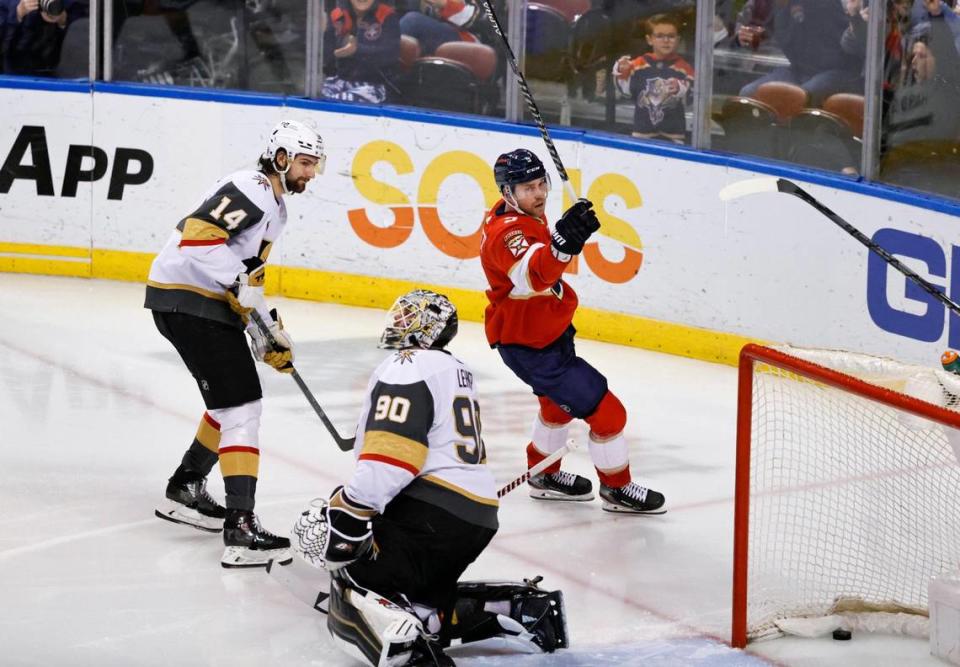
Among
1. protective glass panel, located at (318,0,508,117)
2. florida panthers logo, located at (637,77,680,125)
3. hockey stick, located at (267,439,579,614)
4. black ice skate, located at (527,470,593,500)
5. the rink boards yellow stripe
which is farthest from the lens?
protective glass panel, located at (318,0,508,117)

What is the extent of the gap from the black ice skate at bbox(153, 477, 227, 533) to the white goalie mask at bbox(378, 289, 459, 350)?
4.19 ft

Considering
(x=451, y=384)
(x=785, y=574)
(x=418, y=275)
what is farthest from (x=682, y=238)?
(x=451, y=384)

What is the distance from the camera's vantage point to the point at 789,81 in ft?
22.7

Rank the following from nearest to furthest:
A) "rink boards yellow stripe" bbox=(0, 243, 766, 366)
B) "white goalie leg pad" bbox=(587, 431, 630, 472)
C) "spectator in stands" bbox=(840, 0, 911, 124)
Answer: "white goalie leg pad" bbox=(587, 431, 630, 472) < "spectator in stands" bbox=(840, 0, 911, 124) < "rink boards yellow stripe" bbox=(0, 243, 766, 366)

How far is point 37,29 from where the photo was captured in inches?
338

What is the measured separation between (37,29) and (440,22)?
2.29 metres

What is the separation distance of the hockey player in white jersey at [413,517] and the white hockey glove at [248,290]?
32.9 inches

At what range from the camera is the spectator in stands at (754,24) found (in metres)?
6.94

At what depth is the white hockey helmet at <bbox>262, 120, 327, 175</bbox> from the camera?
4.36 metres

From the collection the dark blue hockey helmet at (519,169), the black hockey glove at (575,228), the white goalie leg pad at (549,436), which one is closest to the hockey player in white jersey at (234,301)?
the dark blue hockey helmet at (519,169)

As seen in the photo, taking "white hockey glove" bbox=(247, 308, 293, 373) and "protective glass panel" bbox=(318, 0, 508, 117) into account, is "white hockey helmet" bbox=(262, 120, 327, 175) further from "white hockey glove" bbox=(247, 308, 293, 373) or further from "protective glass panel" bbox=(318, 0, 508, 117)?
"protective glass panel" bbox=(318, 0, 508, 117)

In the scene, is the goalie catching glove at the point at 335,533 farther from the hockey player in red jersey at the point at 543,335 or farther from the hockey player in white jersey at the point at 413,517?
the hockey player in red jersey at the point at 543,335

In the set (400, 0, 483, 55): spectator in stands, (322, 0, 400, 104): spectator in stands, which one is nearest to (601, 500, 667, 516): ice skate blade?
(400, 0, 483, 55): spectator in stands

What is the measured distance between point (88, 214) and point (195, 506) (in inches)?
169
